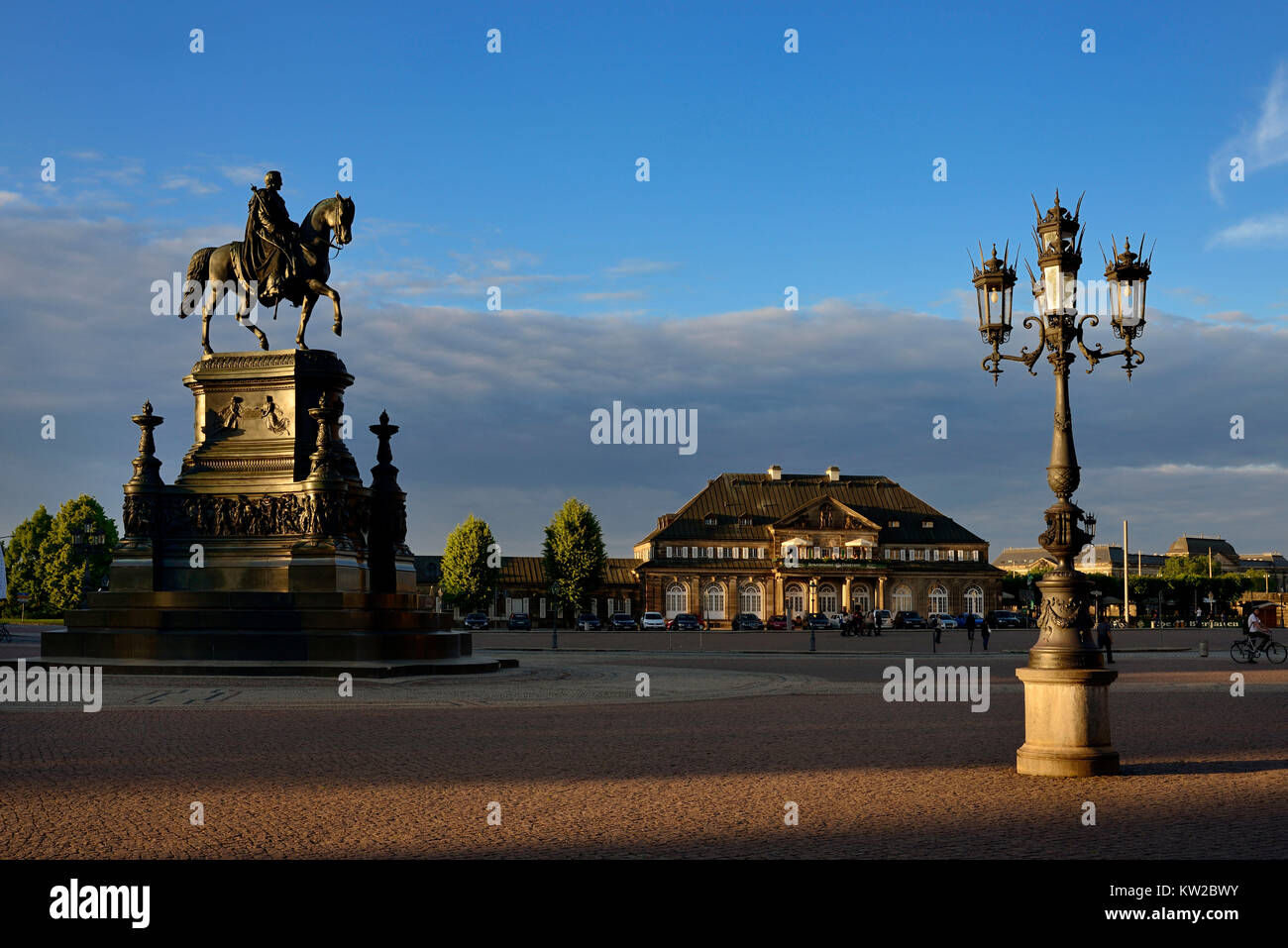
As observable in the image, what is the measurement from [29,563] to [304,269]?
9285 centimetres

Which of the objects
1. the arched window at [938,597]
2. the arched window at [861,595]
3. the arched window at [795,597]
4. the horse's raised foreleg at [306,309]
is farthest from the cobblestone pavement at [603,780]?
the arched window at [938,597]

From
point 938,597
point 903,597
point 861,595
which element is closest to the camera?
point 861,595

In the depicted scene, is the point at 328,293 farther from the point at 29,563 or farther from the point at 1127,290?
the point at 29,563

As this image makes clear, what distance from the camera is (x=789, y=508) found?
134 m

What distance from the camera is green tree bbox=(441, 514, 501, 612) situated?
122 metres

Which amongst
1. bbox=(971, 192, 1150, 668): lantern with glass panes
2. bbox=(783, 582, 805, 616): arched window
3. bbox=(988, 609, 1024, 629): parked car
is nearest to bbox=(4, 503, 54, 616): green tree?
bbox=(783, 582, 805, 616): arched window

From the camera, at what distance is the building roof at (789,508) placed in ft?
425

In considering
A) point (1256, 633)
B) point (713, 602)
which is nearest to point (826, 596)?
point (713, 602)

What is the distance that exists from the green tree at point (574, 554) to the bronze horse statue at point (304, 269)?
89.4 m

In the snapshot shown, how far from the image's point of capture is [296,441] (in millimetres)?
29094

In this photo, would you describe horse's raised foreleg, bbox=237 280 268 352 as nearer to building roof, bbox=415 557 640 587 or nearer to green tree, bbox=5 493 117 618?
green tree, bbox=5 493 117 618

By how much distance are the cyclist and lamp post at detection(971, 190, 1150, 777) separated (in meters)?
29.8
